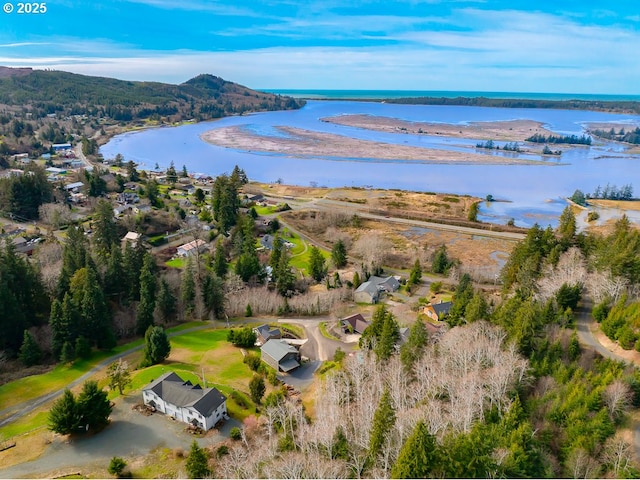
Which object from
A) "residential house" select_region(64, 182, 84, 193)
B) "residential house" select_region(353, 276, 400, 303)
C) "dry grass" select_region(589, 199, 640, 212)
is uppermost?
"residential house" select_region(64, 182, 84, 193)

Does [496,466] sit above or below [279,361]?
above

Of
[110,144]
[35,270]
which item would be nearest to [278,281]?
[35,270]

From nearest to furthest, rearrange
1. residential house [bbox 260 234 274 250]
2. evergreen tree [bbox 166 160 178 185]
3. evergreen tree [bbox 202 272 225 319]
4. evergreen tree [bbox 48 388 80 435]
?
evergreen tree [bbox 48 388 80 435]
evergreen tree [bbox 202 272 225 319]
residential house [bbox 260 234 274 250]
evergreen tree [bbox 166 160 178 185]

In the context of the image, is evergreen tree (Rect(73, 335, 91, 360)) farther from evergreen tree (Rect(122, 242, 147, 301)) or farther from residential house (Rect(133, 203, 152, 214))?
residential house (Rect(133, 203, 152, 214))

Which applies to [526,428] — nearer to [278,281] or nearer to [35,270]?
[278,281]

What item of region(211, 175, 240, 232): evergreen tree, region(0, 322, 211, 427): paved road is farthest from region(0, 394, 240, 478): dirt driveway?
region(211, 175, 240, 232): evergreen tree

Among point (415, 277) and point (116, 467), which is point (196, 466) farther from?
point (415, 277)

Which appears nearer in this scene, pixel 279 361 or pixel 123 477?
pixel 123 477

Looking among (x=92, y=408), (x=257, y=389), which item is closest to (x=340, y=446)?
(x=257, y=389)
